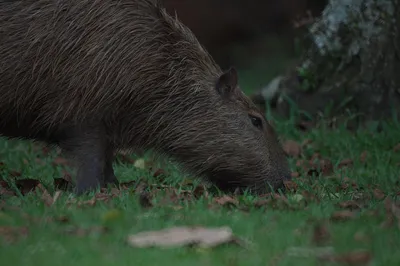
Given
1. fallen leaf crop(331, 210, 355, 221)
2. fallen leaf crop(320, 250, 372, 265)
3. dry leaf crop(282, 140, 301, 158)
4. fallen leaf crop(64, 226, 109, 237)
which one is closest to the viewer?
fallen leaf crop(320, 250, 372, 265)

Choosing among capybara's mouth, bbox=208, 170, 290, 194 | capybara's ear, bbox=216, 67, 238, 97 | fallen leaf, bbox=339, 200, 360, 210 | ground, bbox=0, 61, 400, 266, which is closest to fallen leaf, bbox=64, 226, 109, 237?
ground, bbox=0, 61, 400, 266

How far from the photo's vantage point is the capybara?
573 centimetres

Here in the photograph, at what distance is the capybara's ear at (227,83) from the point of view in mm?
6035

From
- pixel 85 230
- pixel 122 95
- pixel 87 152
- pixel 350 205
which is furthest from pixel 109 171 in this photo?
pixel 85 230

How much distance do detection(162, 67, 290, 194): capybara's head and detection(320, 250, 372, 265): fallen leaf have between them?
2553 mm

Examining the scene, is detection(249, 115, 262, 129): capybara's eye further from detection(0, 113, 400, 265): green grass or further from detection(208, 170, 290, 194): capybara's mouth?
detection(0, 113, 400, 265): green grass

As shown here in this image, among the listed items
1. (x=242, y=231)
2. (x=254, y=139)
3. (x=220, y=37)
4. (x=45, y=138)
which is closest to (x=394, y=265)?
(x=242, y=231)

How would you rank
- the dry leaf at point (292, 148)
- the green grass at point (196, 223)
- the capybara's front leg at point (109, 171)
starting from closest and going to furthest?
the green grass at point (196, 223)
the capybara's front leg at point (109, 171)
the dry leaf at point (292, 148)

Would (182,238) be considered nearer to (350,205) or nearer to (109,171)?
(350,205)

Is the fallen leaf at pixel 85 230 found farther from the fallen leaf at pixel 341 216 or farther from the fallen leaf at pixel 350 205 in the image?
the fallen leaf at pixel 350 205

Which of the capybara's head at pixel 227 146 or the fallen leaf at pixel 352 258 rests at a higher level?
the fallen leaf at pixel 352 258

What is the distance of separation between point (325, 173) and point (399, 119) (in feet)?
6.98

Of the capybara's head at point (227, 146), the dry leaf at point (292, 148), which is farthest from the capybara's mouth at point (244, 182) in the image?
the dry leaf at point (292, 148)

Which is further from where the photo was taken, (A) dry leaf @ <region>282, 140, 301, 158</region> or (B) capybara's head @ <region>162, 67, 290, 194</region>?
(A) dry leaf @ <region>282, 140, 301, 158</region>
